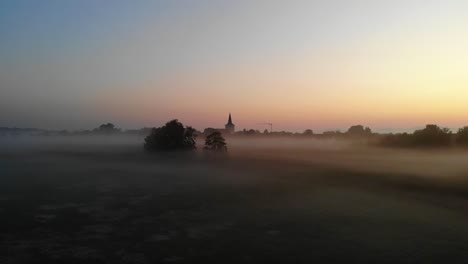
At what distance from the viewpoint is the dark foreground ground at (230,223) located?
25922 mm

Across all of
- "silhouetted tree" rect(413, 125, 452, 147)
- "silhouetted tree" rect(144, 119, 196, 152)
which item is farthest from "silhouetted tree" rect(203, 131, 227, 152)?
"silhouetted tree" rect(413, 125, 452, 147)

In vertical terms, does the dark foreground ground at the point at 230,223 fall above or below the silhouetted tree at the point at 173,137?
below

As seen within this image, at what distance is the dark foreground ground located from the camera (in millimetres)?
25922

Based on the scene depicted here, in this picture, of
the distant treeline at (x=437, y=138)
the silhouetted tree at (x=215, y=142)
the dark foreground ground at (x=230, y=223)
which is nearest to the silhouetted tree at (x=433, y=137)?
the distant treeline at (x=437, y=138)

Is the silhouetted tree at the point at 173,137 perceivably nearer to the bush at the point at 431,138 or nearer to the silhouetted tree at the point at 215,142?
the silhouetted tree at the point at 215,142

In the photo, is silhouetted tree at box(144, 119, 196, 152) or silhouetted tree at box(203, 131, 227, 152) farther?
silhouetted tree at box(203, 131, 227, 152)

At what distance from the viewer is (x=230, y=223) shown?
3419cm

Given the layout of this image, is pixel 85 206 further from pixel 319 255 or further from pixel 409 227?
pixel 409 227

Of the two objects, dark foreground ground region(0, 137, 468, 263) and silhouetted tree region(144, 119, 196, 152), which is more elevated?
silhouetted tree region(144, 119, 196, 152)

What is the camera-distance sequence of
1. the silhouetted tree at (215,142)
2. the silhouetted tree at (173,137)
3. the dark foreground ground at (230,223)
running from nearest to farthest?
1. the dark foreground ground at (230,223)
2. the silhouetted tree at (173,137)
3. the silhouetted tree at (215,142)

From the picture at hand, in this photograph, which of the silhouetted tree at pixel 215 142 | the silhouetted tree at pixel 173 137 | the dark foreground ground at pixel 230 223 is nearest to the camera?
the dark foreground ground at pixel 230 223

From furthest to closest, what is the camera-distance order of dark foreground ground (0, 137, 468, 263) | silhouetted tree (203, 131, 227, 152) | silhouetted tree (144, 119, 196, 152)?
A: silhouetted tree (203, 131, 227, 152) < silhouetted tree (144, 119, 196, 152) < dark foreground ground (0, 137, 468, 263)

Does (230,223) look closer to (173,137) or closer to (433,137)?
(173,137)

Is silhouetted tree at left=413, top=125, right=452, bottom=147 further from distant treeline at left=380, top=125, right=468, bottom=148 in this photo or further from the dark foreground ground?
the dark foreground ground
